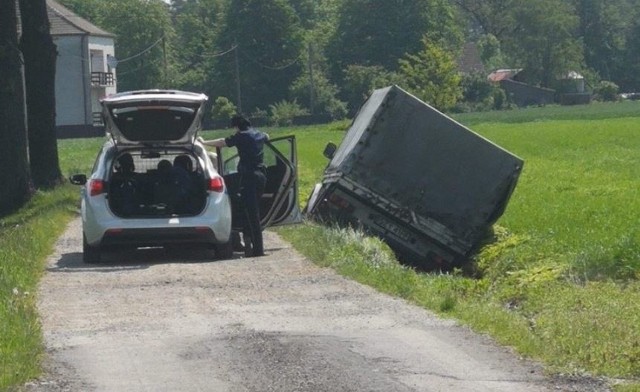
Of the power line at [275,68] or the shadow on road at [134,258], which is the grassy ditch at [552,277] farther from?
the power line at [275,68]

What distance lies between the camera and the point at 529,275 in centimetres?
1462

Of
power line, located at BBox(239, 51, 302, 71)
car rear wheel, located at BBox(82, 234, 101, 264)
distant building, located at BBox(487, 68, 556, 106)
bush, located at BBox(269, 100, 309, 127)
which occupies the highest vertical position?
car rear wheel, located at BBox(82, 234, 101, 264)

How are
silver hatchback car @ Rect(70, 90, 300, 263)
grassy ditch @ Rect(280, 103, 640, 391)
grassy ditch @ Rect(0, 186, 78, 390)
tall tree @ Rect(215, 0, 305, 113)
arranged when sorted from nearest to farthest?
grassy ditch @ Rect(0, 186, 78, 390) < grassy ditch @ Rect(280, 103, 640, 391) < silver hatchback car @ Rect(70, 90, 300, 263) < tall tree @ Rect(215, 0, 305, 113)

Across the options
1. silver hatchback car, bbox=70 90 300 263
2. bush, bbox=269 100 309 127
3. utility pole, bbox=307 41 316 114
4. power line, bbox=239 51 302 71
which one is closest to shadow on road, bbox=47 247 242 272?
silver hatchback car, bbox=70 90 300 263

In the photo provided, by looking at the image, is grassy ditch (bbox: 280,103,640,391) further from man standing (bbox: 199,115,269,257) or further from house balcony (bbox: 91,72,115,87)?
house balcony (bbox: 91,72,115,87)

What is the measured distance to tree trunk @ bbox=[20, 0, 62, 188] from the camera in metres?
27.7

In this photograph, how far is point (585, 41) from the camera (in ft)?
439

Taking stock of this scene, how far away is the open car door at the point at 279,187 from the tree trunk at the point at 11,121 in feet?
28.2

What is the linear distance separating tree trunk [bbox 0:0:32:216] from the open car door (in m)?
8.61

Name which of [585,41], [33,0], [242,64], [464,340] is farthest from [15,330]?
[585,41]

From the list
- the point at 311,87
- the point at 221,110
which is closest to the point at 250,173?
the point at 221,110

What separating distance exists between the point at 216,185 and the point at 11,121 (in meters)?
10.4

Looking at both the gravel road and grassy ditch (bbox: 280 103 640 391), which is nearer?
the gravel road

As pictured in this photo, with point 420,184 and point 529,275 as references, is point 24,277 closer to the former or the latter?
point 529,275
